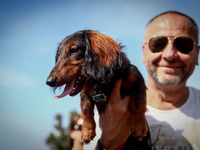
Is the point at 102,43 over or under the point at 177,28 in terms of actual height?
under

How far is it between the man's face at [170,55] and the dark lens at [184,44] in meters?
0.04

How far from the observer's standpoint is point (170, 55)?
7.59ft

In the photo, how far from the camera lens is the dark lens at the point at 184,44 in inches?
89.7

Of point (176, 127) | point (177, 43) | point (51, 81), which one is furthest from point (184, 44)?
point (51, 81)

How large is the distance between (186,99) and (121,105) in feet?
4.05

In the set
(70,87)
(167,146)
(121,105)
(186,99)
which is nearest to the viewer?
(70,87)

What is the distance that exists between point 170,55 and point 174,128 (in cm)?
95

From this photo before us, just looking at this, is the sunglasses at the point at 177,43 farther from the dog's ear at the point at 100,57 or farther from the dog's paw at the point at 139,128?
the dog's paw at the point at 139,128

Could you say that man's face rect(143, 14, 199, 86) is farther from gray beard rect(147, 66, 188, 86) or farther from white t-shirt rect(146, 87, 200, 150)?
white t-shirt rect(146, 87, 200, 150)

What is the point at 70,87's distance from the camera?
140 centimetres

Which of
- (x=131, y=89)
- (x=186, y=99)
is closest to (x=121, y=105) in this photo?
(x=131, y=89)

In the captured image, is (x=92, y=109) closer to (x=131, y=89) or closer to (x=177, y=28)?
(x=131, y=89)

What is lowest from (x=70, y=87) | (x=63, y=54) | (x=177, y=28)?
(x=70, y=87)

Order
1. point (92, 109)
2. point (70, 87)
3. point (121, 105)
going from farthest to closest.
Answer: point (121, 105) < point (92, 109) < point (70, 87)
